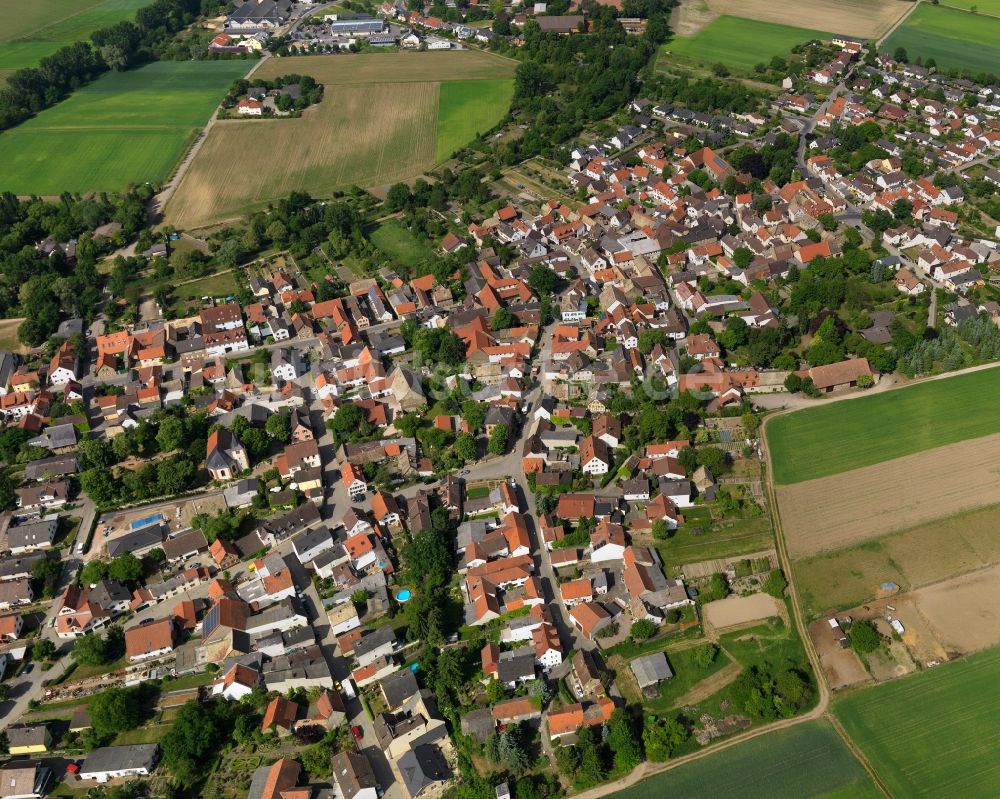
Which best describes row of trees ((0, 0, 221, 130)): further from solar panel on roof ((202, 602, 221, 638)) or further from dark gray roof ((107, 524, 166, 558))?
solar panel on roof ((202, 602, 221, 638))

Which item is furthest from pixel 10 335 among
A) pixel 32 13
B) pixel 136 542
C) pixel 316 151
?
pixel 32 13

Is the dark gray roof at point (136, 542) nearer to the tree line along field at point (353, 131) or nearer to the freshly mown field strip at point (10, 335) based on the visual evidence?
the freshly mown field strip at point (10, 335)

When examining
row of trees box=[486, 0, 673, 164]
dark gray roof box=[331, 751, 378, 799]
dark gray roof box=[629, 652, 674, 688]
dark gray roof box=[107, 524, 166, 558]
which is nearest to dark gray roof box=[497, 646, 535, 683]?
dark gray roof box=[629, 652, 674, 688]

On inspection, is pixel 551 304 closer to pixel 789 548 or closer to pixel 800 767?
pixel 789 548

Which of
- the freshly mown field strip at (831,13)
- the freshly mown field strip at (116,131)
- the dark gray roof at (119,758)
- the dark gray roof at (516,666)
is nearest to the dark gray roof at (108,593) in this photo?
the dark gray roof at (119,758)

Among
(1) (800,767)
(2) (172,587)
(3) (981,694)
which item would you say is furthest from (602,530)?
(2) (172,587)

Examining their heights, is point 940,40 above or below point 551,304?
above
